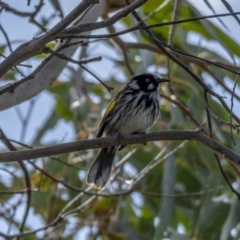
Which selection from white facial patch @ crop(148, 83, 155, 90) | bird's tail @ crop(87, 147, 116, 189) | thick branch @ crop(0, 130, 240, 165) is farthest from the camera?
white facial patch @ crop(148, 83, 155, 90)

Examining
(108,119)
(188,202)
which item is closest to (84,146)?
(108,119)

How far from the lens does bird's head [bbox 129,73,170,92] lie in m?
4.61

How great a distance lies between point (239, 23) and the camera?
312 cm

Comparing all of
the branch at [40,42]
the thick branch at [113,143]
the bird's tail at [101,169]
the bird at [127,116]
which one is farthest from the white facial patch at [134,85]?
the branch at [40,42]

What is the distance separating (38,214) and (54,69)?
1.97 meters

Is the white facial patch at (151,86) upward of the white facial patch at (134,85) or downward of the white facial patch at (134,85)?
downward

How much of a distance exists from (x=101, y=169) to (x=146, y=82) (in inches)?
26.1

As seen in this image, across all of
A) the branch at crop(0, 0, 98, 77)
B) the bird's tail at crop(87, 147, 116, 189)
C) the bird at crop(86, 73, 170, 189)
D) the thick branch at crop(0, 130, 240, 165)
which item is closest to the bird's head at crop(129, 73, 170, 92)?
the bird at crop(86, 73, 170, 189)

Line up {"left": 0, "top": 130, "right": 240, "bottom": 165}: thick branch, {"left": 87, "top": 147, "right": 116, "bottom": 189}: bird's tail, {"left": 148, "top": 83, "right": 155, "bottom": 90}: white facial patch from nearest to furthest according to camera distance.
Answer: {"left": 0, "top": 130, "right": 240, "bottom": 165}: thick branch → {"left": 87, "top": 147, "right": 116, "bottom": 189}: bird's tail → {"left": 148, "top": 83, "right": 155, "bottom": 90}: white facial patch

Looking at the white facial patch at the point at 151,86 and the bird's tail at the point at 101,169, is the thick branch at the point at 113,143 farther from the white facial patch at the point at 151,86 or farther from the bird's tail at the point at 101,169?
Result: the white facial patch at the point at 151,86

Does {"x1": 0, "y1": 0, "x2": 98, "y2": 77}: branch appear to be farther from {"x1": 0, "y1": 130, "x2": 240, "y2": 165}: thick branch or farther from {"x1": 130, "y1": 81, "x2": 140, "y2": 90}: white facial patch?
{"x1": 130, "y1": 81, "x2": 140, "y2": 90}: white facial patch

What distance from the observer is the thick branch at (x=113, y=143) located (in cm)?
287

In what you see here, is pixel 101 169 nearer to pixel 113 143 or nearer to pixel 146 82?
pixel 146 82

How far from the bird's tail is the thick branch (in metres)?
1.07
